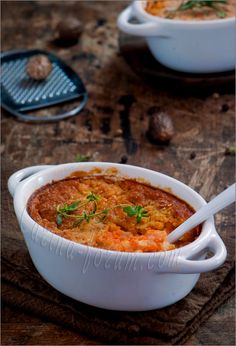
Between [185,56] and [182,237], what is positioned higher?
[182,237]

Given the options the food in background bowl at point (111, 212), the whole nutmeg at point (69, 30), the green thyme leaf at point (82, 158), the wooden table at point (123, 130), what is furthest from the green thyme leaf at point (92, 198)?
the whole nutmeg at point (69, 30)

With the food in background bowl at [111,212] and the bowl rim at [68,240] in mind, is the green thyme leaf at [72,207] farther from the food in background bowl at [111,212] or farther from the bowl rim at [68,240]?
the bowl rim at [68,240]

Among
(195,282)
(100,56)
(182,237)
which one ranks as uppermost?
(182,237)

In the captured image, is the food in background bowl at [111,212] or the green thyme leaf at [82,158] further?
the green thyme leaf at [82,158]

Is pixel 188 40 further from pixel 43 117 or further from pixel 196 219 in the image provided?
pixel 196 219

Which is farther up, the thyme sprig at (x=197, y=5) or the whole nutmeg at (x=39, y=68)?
the thyme sprig at (x=197, y=5)

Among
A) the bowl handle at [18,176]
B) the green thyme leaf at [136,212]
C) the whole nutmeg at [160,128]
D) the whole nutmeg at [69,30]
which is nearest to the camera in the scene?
the green thyme leaf at [136,212]

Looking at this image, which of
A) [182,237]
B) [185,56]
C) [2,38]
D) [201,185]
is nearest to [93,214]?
[182,237]

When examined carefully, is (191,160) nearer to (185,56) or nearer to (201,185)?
(201,185)
